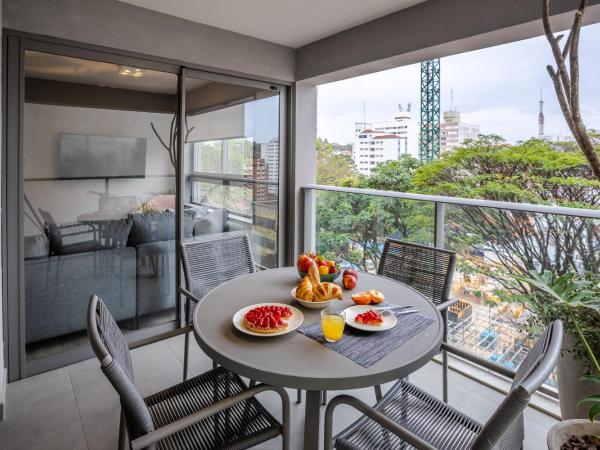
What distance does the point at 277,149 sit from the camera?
3.98 m

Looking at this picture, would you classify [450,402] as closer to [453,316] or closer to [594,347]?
[453,316]

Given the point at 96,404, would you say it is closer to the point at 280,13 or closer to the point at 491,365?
the point at 491,365

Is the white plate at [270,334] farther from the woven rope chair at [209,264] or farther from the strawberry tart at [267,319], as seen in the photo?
the woven rope chair at [209,264]

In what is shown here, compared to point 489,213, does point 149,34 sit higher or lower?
higher

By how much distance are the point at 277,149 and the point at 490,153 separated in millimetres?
2865

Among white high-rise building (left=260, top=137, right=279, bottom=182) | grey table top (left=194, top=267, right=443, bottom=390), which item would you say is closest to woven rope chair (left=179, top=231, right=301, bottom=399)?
grey table top (left=194, top=267, right=443, bottom=390)

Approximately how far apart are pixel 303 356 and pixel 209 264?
1.28 meters

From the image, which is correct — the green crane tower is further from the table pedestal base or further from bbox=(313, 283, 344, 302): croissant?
the table pedestal base

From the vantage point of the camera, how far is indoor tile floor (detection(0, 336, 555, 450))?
1968 millimetres

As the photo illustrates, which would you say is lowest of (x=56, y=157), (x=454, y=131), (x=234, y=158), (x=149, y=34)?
(x=56, y=157)

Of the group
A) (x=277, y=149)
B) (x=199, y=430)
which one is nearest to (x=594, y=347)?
(x=199, y=430)

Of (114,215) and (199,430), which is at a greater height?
(114,215)

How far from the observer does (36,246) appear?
2.61m

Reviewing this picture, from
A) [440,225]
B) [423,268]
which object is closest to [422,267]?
[423,268]
